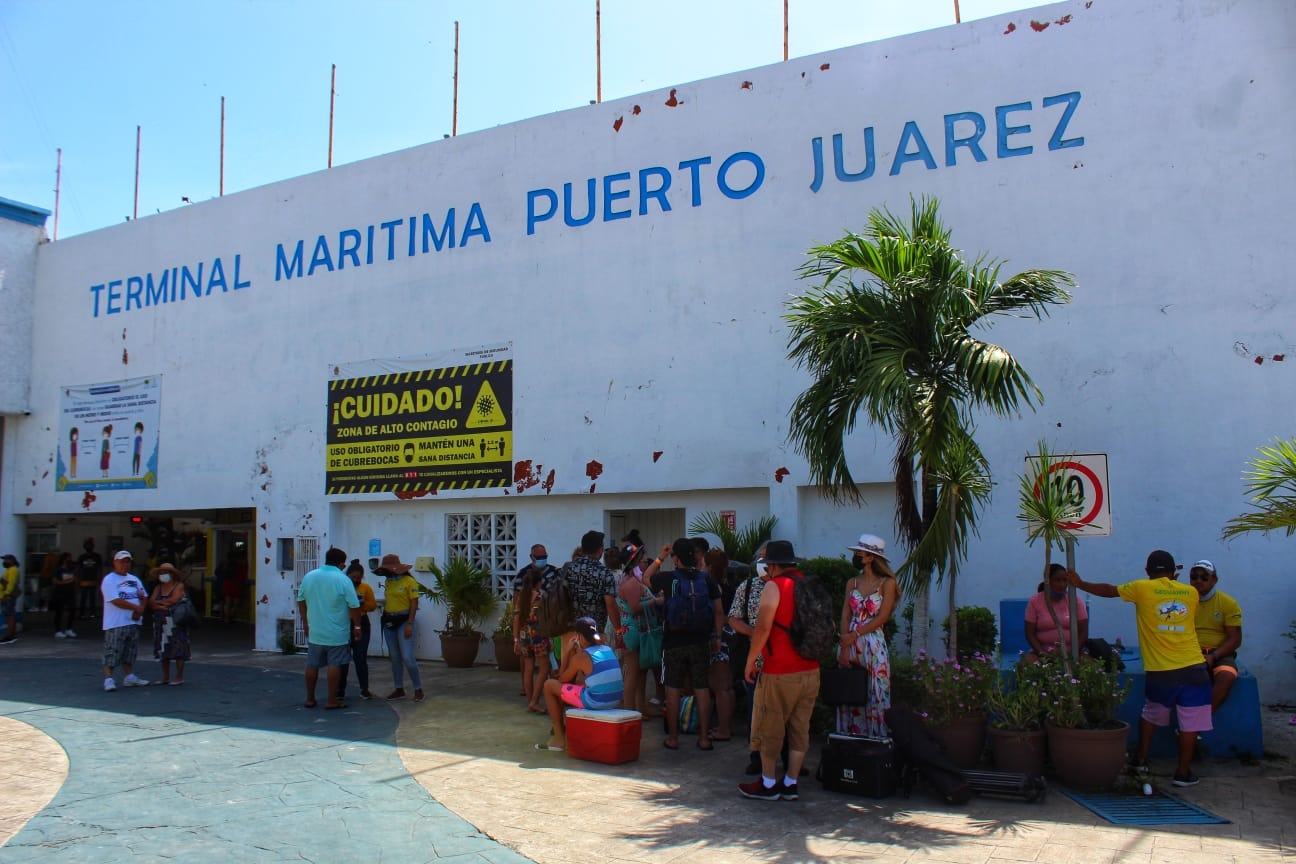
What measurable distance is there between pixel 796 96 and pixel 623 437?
4.69 meters

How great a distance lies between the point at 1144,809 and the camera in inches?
250

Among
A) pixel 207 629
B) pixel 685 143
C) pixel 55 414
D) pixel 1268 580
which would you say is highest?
pixel 685 143

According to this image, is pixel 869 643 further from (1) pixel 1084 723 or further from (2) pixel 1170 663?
(2) pixel 1170 663

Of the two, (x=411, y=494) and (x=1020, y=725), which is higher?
(x=411, y=494)

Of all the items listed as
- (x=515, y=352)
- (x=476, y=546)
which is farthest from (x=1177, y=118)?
(x=476, y=546)

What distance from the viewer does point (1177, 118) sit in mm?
10164

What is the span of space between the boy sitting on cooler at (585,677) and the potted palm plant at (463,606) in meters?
5.48

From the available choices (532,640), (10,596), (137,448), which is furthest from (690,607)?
(10,596)

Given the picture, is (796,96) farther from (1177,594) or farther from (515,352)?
(1177,594)

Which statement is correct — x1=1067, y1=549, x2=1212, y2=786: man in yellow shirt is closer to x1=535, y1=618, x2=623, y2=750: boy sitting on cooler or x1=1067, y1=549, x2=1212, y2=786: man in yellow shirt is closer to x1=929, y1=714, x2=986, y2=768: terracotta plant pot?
x1=929, y1=714, x2=986, y2=768: terracotta plant pot

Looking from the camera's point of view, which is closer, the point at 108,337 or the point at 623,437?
the point at 623,437

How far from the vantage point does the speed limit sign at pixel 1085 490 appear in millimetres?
7367

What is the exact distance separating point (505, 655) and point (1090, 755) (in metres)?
8.11

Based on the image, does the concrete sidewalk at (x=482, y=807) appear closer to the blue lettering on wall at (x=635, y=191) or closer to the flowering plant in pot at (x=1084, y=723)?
the flowering plant in pot at (x=1084, y=723)
